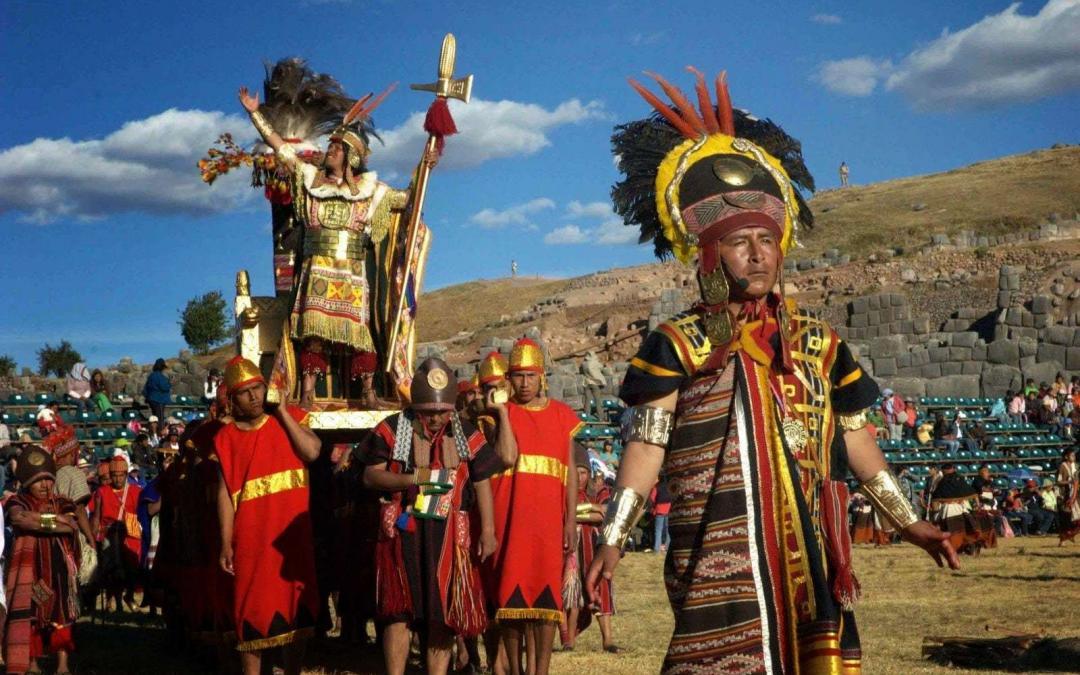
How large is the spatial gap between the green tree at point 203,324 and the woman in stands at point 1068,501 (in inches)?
1636

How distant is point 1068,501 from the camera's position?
21.3 m

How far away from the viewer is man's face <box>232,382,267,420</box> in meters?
8.19

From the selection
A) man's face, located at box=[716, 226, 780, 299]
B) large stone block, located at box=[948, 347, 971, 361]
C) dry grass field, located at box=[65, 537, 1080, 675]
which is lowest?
dry grass field, located at box=[65, 537, 1080, 675]

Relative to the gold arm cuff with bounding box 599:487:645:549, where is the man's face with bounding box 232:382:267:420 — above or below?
above

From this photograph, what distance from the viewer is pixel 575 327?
57875mm

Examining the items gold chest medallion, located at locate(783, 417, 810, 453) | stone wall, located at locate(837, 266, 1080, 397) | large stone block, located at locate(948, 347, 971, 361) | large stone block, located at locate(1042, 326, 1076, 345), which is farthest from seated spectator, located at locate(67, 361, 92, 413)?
large stone block, located at locate(1042, 326, 1076, 345)

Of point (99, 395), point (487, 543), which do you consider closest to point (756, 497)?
point (487, 543)

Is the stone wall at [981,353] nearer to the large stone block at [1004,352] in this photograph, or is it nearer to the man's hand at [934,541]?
the large stone block at [1004,352]

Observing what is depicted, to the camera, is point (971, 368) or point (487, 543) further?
point (971, 368)

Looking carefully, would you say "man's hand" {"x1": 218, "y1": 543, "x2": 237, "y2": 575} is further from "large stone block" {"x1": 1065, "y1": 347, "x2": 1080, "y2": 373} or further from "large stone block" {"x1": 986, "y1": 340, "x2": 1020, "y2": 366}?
"large stone block" {"x1": 986, "y1": 340, "x2": 1020, "y2": 366}

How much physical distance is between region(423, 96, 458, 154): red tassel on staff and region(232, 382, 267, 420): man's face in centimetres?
254

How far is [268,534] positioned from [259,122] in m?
3.64

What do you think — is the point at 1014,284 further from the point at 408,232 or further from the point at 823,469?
the point at 823,469

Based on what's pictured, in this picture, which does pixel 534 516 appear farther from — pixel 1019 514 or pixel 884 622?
pixel 1019 514
